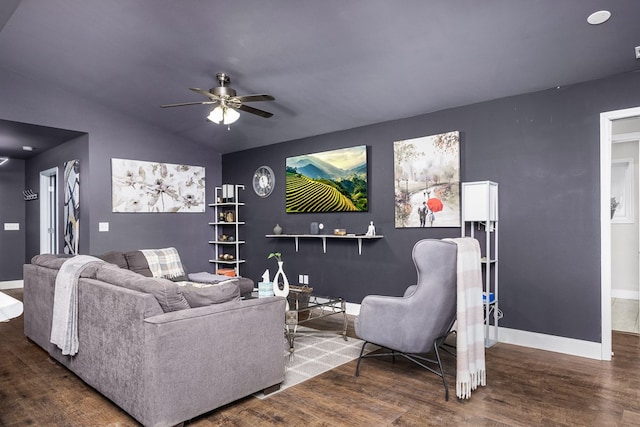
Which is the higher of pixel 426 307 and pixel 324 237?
pixel 324 237

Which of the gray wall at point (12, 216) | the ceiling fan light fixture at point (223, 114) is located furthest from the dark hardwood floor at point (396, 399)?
the gray wall at point (12, 216)

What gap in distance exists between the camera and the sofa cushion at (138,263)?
191 inches

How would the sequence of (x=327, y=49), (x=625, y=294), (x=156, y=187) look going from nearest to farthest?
(x=327, y=49), (x=625, y=294), (x=156, y=187)

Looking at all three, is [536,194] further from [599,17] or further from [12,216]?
[12,216]

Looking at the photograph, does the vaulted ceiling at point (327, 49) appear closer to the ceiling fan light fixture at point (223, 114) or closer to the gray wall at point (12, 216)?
the ceiling fan light fixture at point (223, 114)

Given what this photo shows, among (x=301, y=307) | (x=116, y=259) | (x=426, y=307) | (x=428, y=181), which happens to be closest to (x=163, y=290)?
(x=301, y=307)

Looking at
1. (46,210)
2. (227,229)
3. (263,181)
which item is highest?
(263,181)

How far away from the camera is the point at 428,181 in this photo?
456 cm

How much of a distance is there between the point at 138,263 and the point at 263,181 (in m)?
2.35

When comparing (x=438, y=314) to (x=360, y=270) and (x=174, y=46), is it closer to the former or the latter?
(x=360, y=270)

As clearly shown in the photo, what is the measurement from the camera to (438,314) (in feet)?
9.23

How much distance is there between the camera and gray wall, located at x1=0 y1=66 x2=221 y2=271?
5.08 metres

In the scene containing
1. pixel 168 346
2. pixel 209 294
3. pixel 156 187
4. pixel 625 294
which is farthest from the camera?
pixel 156 187

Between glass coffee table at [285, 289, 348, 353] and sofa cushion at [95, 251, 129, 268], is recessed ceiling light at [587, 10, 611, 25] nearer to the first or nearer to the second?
glass coffee table at [285, 289, 348, 353]
